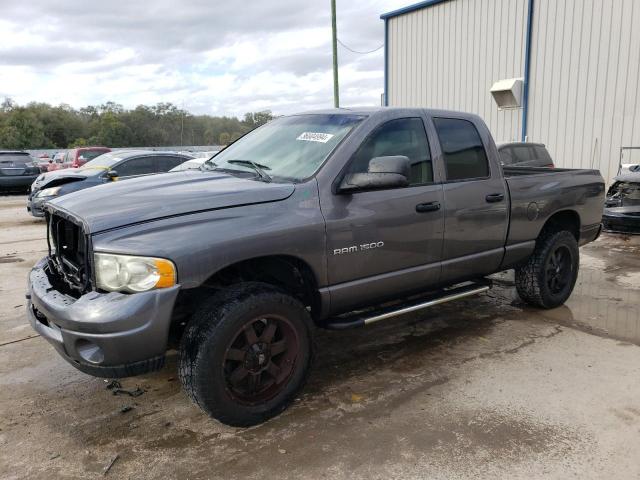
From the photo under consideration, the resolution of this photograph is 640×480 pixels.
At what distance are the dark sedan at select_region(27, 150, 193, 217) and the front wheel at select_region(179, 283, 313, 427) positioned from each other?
7.95 m

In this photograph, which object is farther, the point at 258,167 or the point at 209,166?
the point at 209,166

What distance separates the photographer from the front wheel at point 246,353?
290 cm

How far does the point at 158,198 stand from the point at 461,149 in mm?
2481

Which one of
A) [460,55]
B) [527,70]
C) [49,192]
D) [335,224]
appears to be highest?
[460,55]

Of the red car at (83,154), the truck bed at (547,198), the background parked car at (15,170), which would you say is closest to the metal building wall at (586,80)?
the truck bed at (547,198)

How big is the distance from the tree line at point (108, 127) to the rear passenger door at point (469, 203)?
58.5 metres

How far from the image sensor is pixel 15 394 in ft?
12.0

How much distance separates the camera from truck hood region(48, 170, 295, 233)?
289cm

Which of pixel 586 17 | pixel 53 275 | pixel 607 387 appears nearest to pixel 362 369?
pixel 607 387

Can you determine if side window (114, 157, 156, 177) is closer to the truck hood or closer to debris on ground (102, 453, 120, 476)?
the truck hood

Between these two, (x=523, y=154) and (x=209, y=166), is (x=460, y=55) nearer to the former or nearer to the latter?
(x=523, y=154)

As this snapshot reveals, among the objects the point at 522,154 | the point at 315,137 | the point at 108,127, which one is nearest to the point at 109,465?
the point at 315,137

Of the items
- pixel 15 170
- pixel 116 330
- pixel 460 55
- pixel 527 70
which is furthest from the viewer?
pixel 15 170

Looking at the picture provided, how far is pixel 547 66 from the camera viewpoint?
47.8 ft
